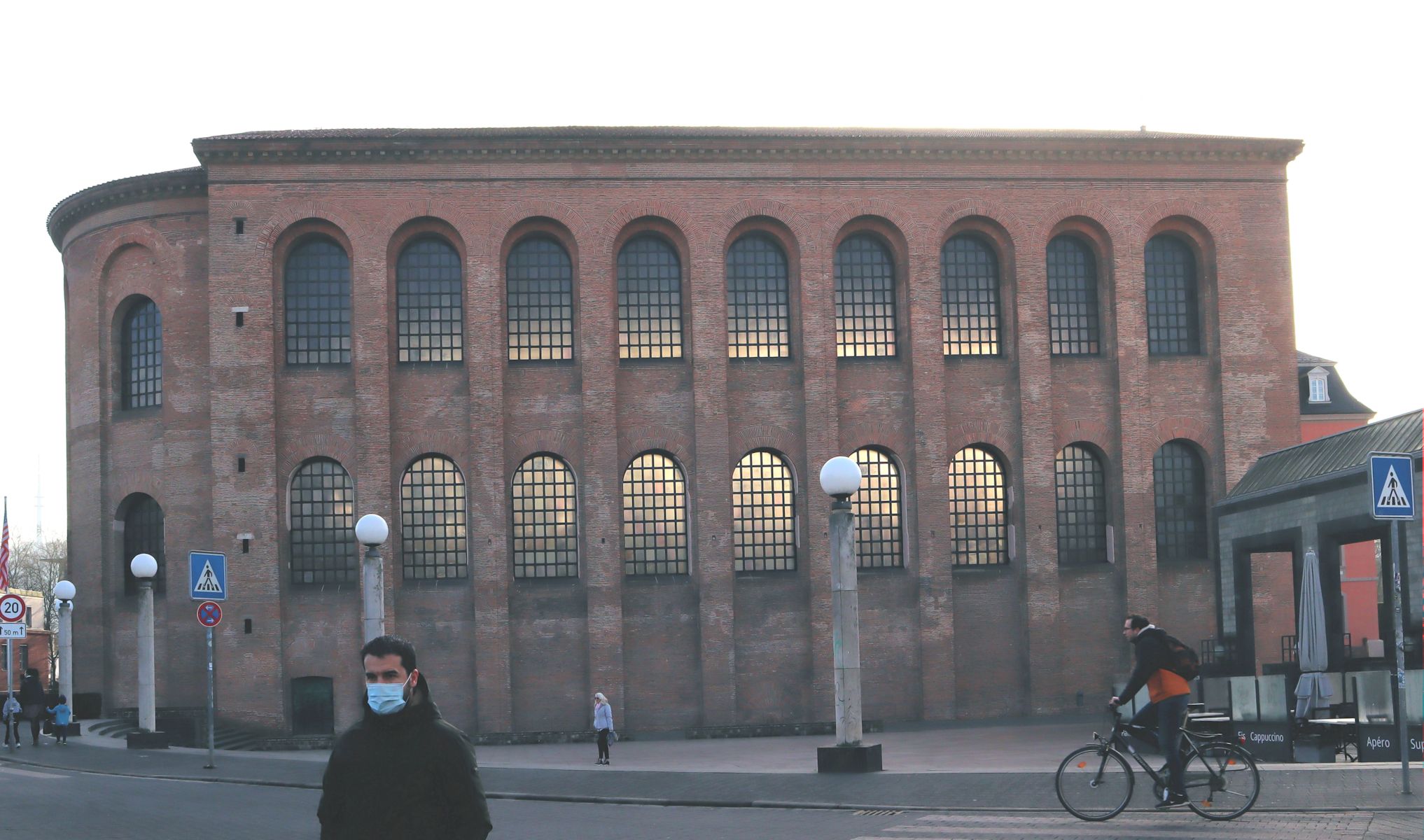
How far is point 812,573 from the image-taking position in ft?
111

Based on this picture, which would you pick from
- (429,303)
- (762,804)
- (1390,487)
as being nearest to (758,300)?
(429,303)

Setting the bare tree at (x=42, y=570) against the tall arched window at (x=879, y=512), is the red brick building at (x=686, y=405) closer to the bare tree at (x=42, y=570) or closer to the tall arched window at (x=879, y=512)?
the tall arched window at (x=879, y=512)

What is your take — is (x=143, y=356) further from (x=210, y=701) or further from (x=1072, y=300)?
(x=1072, y=300)

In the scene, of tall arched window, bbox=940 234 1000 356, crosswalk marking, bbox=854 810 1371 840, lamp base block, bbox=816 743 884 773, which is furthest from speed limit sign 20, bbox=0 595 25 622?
crosswalk marking, bbox=854 810 1371 840

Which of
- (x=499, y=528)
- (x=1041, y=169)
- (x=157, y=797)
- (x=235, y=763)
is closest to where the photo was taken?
(x=157, y=797)

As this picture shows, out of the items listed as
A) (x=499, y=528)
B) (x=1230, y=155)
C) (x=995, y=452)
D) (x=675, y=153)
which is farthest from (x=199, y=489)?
(x=1230, y=155)

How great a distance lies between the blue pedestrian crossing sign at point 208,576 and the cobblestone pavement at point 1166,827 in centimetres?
1373

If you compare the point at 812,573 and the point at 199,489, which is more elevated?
the point at 199,489

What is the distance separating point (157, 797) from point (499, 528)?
1427cm

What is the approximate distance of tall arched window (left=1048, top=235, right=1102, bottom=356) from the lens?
117 feet

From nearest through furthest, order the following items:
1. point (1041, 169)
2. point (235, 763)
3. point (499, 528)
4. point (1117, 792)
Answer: point (1117, 792) → point (235, 763) → point (499, 528) → point (1041, 169)

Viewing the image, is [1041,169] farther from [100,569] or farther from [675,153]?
[100,569]

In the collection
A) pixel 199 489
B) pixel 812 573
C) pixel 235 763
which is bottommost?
pixel 235 763

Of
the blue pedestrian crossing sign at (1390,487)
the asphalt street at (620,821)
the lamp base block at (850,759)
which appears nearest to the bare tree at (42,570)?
the asphalt street at (620,821)
